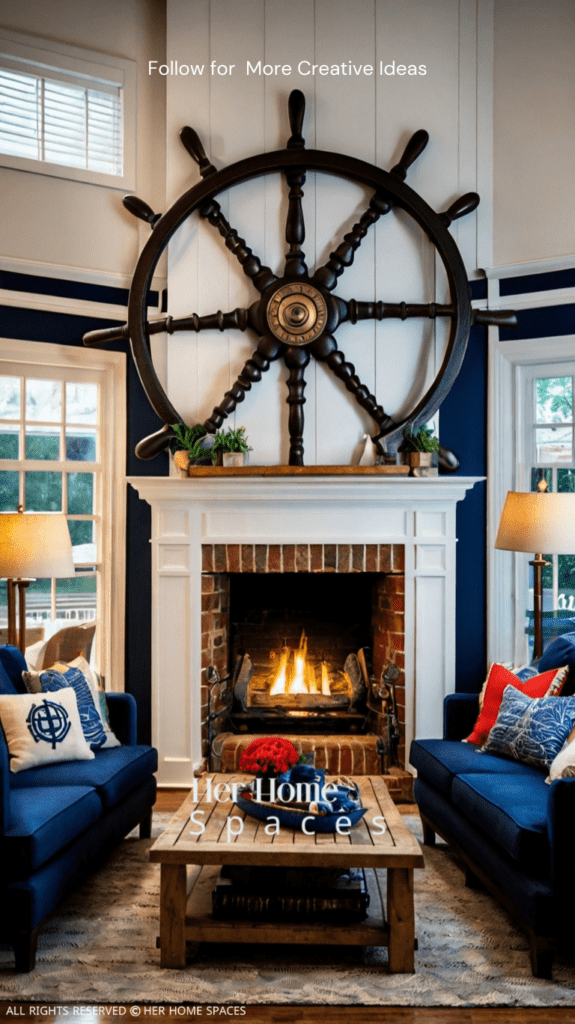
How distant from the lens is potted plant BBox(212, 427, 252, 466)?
14.6ft

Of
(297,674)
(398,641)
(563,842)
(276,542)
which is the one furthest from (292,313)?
(563,842)

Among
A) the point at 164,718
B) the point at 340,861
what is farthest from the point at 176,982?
the point at 164,718

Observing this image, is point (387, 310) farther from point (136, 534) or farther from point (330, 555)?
point (136, 534)

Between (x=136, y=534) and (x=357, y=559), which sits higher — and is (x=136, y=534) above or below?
above

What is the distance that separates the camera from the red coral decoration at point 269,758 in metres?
2.78

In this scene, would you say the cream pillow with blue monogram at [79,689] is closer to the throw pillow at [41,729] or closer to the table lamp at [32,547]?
the throw pillow at [41,729]

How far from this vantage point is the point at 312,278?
4.52 meters

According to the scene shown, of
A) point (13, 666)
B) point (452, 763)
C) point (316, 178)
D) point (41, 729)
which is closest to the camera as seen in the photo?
point (41, 729)

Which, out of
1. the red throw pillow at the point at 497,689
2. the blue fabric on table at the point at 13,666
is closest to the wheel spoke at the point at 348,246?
the red throw pillow at the point at 497,689

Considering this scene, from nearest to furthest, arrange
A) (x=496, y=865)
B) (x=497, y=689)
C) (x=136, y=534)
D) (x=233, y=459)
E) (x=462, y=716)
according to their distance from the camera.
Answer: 1. (x=496, y=865)
2. (x=497, y=689)
3. (x=462, y=716)
4. (x=233, y=459)
5. (x=136, y=534)

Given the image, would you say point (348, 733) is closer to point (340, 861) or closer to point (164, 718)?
point (164, 718)

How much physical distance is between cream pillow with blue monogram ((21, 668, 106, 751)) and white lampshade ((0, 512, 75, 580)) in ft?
1.41

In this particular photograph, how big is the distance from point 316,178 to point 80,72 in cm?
144

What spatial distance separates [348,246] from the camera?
450 centimetres
